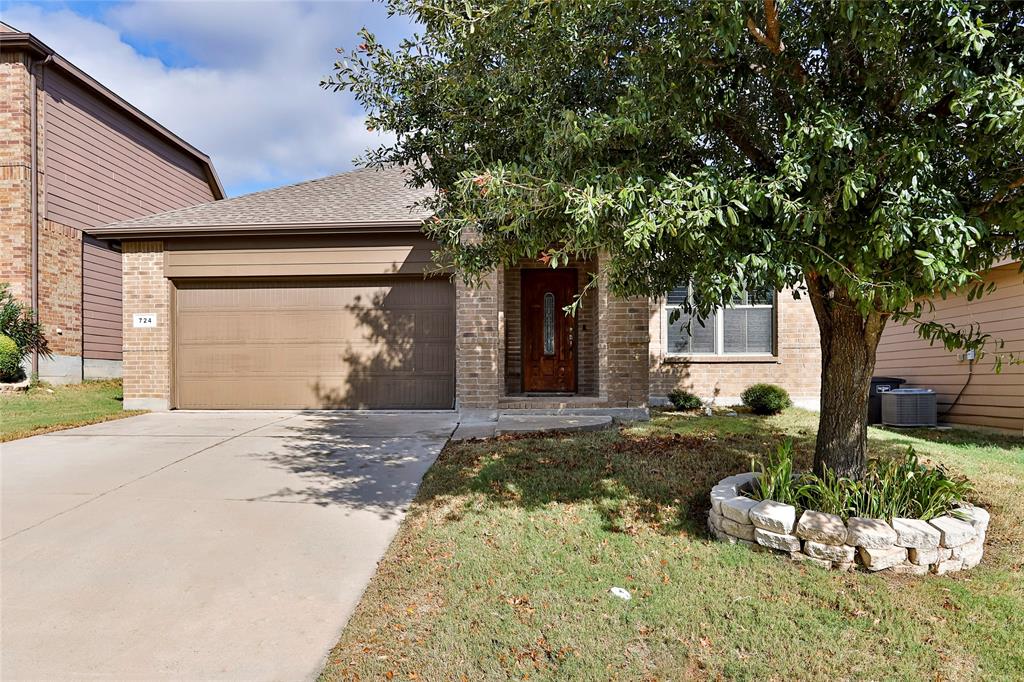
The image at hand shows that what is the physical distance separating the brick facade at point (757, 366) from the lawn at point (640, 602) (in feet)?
17.6

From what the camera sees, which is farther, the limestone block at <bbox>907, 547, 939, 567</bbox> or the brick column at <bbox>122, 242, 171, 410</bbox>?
the brick column at <bbox>122, 242, 171, 410</bbox>

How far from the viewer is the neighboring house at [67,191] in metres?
10.7

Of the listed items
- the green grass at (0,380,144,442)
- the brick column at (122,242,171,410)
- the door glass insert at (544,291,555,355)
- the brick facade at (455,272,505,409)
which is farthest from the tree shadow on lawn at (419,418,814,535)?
the brick column at (122,242,171,410)

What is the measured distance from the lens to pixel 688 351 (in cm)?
1029

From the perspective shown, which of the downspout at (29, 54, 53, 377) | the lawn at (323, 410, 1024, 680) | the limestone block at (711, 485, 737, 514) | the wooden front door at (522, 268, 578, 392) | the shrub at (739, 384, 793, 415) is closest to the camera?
the lawn at (323, 410, 1024, 680)

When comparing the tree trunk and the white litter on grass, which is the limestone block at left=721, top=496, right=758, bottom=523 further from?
the white litter on grass

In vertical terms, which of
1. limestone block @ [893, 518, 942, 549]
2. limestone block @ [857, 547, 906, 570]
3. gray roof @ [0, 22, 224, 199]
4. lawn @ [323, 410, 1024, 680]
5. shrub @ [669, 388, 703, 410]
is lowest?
lawn @ [323, 410, 1024, 680]

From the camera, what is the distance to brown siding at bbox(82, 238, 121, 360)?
1225 cm

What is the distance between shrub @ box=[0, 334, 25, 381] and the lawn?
993 cm

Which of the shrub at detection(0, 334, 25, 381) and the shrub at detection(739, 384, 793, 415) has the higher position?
the shrub at detection(0, 334, 25, 381)

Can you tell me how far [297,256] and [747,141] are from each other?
24.5 ft

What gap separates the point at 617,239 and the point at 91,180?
13836 mm

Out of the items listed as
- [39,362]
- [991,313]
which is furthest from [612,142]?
[39,362]

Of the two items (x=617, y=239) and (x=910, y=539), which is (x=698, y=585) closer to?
(x=910, y=539)
